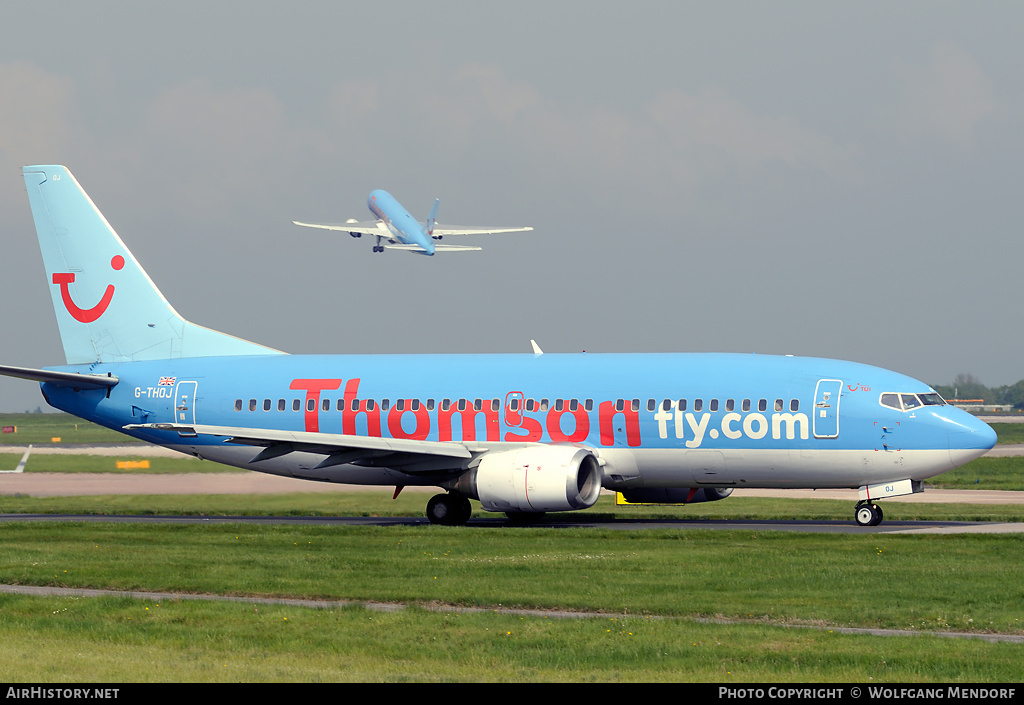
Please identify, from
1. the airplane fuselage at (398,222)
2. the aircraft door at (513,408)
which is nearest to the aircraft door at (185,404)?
the aircraft door at (513,408)

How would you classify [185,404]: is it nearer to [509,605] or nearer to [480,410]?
[480,410]

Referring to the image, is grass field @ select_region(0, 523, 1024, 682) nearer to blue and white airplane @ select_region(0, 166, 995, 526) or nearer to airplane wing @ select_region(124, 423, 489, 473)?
blue and white airplane @ select_region(0, 166, 995, 526)

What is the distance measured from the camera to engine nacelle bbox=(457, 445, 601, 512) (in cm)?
3372

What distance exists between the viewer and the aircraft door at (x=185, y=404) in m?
41.2

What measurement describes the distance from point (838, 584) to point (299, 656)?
32.9 feet

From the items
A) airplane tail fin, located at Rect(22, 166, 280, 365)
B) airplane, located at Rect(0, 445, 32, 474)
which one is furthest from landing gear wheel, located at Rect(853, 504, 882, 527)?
airplane, located at Rect(0, 445, 32, 474)

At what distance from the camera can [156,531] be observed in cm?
3300

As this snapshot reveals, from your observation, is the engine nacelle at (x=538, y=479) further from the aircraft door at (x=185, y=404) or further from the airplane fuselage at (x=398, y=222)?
the airplane fuselage at (x=398, y=222)

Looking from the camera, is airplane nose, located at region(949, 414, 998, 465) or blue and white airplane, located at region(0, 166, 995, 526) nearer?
airplane nose, located at region(949, 414, 998, 465)

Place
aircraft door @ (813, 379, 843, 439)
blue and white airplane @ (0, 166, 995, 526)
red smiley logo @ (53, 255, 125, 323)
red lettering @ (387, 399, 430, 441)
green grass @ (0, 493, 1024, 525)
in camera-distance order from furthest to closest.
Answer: red smiley logo @ (53, 255, 125, 323), green grass @ (0, 493, 1024, 525), red lettering @ (387, 399, 430, 441), blue and white airplane @ (0, 166, 995, 526), aircraft door @ (813, 379, 843, 439)

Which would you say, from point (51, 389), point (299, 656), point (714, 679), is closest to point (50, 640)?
point (299, 656)

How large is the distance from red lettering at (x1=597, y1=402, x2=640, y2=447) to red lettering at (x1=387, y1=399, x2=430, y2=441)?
5.50 m
